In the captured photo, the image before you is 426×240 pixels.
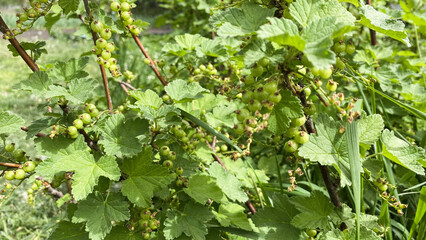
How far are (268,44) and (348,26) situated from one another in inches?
8.4

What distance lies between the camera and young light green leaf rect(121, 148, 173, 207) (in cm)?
115

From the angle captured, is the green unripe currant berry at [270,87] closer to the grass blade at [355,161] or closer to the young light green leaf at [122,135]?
the grass blade at [355,161]

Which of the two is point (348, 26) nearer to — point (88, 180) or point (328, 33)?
point (328, 33)

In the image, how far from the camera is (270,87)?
883 mm

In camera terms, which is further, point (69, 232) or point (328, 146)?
point (69, 232)

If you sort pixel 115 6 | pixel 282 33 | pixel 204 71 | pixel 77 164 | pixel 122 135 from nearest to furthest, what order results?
pixel 282 33
pixel 77 164
pixel 122 135
pixel 115 6
pixel 204 71

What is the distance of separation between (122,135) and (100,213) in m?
0.29

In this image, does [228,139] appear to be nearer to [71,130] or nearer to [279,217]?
[279,217]

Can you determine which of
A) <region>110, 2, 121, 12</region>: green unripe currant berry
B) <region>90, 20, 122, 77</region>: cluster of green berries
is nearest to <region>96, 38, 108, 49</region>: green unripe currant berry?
<region>90, 20, 122, 77</region>: cluster of green berries

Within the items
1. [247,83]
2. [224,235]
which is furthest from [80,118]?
[224,235]

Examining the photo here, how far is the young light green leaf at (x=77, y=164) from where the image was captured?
1.08 m

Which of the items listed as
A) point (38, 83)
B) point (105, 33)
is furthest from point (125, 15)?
point (38, 83)

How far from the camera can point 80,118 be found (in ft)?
3.91

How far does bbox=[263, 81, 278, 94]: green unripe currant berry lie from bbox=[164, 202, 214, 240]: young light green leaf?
0.62 meters
